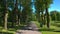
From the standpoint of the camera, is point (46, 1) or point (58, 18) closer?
point (46, 1)

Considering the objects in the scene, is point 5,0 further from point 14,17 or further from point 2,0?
point 14,17

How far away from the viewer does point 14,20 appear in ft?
152

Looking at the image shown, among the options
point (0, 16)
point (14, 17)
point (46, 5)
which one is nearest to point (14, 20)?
point (14, 17)

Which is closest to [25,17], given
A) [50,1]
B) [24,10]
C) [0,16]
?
[24,10]

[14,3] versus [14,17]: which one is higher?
[14,3]

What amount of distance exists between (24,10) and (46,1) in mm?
23085

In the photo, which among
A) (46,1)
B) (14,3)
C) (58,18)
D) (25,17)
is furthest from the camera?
(58,18)

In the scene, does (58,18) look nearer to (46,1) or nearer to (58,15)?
(58,15)

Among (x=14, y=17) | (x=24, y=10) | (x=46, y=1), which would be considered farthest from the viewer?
(x=24, y=10)

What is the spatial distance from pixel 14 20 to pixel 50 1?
1572cm

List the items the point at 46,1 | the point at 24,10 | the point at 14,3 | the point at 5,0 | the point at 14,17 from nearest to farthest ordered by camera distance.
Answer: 1. the point at 5,0
2. the point at 46,1
3. the point at 14,3
4. the point at 14,17
5. the point at 24,10

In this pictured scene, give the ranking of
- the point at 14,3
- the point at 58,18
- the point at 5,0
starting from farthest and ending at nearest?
the point at 58,18 → the point at 14,3 → the point at 5,0

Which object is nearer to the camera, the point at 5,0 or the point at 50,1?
the point at 5,0

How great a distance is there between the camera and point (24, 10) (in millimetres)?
55188
